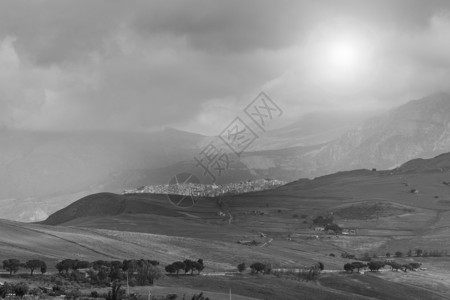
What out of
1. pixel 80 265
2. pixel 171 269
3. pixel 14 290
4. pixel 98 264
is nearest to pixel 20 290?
pixel 14 290

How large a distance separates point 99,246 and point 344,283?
7295 cm

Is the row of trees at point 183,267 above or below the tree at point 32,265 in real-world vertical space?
below

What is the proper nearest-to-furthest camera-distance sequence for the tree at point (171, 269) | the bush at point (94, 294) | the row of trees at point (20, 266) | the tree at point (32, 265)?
the bush at point (94, 294), the row of trees at point (20, 266), the tree at point (32, 265), the tree at point (171, 269)

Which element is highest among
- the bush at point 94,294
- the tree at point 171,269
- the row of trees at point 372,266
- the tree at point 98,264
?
the tree at point 98,264

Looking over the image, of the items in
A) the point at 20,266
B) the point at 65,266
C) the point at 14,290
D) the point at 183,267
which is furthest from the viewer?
the point at 183,267

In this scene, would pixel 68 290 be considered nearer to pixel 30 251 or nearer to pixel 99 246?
pixel 30 251

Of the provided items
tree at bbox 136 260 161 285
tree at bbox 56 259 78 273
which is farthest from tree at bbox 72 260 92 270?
tree at bbox 136 260 161 285

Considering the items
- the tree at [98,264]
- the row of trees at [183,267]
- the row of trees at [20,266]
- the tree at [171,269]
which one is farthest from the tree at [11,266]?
the row of trees at [183,267]

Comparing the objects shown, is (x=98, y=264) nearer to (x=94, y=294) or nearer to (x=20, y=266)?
(x=20, y=266)

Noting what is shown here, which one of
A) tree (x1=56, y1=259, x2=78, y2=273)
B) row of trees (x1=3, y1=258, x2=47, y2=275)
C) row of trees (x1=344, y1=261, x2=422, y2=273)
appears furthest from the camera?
row of trees (x1=344, y1=261, x2=422, y2=273)

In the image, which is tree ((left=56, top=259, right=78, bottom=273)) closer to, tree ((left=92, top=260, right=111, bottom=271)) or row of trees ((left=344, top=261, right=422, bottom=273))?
tree ((left=92, top=260, right=111, bottom=271))

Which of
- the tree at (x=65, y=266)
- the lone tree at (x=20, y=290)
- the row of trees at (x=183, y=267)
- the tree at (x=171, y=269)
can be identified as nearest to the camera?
the lone tree at (x=20, y=290)

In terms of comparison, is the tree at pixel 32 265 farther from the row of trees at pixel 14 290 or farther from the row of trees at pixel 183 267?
the row of trees at pixel 183 267

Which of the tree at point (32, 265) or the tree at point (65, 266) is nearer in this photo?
the tree at point (32, 265)
